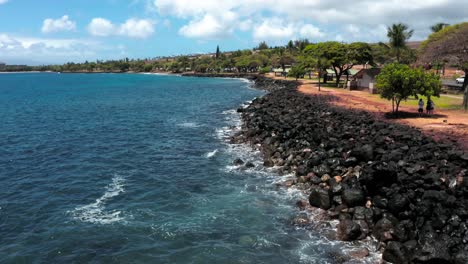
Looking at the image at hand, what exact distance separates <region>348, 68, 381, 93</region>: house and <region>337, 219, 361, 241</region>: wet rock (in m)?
50.3

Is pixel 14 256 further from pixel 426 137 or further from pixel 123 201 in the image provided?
pixel 426 137

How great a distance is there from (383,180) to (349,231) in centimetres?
498

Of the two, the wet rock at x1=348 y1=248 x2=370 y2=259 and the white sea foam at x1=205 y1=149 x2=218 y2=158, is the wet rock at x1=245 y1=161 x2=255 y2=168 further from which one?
Answer: the wet rock at x1=348 y1=248 x2=370 y2=259

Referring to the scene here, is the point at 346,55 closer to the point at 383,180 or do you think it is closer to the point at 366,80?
the point at 366,80

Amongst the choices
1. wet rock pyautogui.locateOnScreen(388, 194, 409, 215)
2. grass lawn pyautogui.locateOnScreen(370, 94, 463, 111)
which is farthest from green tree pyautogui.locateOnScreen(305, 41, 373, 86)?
wet rock pyautogui.locateOnScreen(388, 194, 409, 215)

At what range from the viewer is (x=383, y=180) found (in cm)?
2186

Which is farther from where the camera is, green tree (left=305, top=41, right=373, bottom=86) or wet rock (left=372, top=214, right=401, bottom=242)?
green tree (left=305, top=41, right=373, bottom=86)

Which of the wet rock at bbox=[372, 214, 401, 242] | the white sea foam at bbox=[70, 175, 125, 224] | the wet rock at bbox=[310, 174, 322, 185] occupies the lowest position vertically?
the white sea foam at bbox=[70, 175, 125, 224]

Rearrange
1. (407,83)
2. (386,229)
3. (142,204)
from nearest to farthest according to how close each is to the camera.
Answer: (386,229), (142,204), (407,83)

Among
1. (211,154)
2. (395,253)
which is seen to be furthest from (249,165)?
(395,253)

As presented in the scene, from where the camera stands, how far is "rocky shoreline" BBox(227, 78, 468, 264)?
1702cm

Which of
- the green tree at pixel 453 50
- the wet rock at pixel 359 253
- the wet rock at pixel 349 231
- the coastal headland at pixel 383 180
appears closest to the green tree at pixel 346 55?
the green tree at pixel 453 50

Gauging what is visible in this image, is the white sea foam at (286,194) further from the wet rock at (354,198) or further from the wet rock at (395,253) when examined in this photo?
the wet rock at (354,198)

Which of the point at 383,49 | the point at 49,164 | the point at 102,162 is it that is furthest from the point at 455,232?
the point at 383,49
